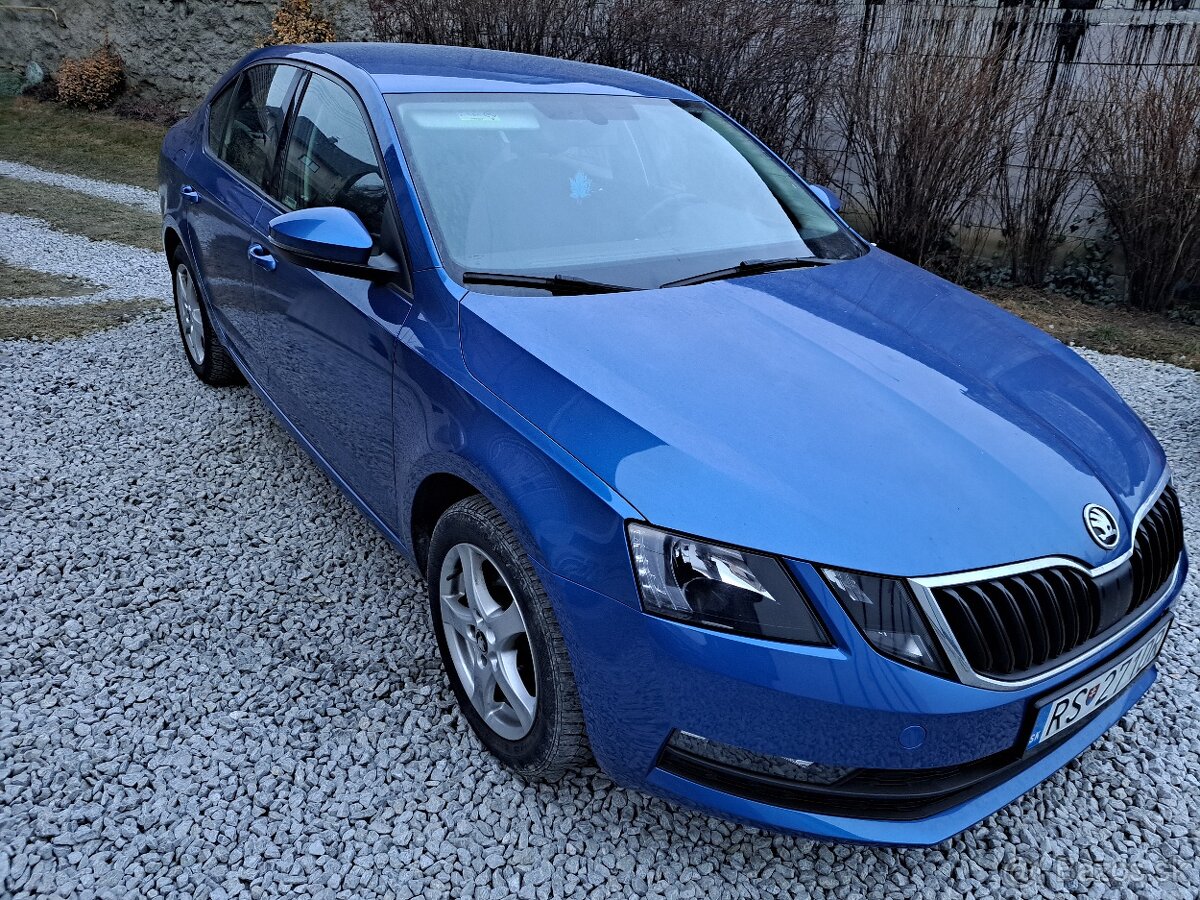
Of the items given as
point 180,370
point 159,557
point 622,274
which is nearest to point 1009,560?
point 622,274

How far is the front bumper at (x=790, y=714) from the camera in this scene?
64.1 inches

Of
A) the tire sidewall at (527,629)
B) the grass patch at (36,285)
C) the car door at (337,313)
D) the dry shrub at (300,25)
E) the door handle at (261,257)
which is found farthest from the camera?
the dry shrub at (300,25)

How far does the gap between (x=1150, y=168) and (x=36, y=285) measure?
794 cm

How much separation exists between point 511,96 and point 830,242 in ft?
3.83

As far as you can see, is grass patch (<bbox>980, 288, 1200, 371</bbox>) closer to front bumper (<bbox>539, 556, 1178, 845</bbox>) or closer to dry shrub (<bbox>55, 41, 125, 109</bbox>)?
front bumper (<bbox>539, 556, 1178, 845</bbox>)

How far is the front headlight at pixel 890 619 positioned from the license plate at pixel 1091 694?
1.12 feet

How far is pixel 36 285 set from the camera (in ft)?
20.4

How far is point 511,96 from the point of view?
9.27ft

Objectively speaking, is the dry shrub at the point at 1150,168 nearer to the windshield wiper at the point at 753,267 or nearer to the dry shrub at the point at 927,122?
the dry shrub at the point at 927,122

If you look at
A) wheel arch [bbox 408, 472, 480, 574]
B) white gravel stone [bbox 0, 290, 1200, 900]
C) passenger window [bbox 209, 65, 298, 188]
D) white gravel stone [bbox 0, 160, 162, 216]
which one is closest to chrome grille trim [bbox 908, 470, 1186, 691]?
white gravel stone [bbox 0, 290, 1200, 900]

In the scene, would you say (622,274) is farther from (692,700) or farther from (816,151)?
(816,151)

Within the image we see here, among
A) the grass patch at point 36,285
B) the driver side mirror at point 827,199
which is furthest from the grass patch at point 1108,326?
the grass patch at point 36,285

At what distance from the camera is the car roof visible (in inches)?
111

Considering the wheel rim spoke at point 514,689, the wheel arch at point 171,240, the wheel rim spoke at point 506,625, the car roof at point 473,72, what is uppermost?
the car roof at point 473,72
